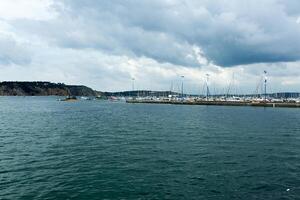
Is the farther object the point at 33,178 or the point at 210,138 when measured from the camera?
the point at 210,138

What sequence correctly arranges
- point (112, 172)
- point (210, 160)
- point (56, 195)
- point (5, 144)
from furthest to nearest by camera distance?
point (5, 144) → point (210, 160) → point (112, 172) → point (56, 195)

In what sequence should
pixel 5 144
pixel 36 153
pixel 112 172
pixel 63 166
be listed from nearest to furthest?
pixel 112 172
pixel 63 166
pixel 36 153
pixel 5 144

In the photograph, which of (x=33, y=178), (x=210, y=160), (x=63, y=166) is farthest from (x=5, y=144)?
(x=210, y=160)

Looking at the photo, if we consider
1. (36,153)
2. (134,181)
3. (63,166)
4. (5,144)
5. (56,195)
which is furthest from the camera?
(5,144)

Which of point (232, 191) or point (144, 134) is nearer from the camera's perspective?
point (232, 191)

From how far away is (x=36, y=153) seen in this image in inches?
1455

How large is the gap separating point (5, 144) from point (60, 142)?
23.7 feet

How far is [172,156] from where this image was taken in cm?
3562

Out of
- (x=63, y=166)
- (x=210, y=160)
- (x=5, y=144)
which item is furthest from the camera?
(x=5, y=144)

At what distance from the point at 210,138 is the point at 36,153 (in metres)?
26.5

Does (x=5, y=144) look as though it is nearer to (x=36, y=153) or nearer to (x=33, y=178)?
(x=36, y=153)

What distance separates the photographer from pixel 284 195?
898 inches

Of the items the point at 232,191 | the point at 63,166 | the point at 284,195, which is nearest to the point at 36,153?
the point at 63,166

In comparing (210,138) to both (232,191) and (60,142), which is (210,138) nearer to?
(60,142)
